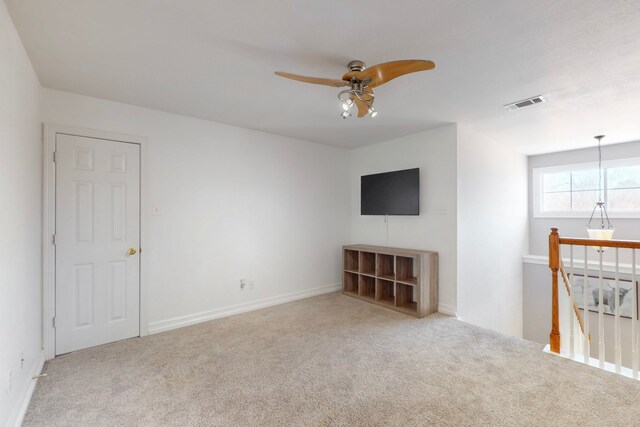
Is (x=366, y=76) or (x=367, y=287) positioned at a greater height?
(x=366, y=76)

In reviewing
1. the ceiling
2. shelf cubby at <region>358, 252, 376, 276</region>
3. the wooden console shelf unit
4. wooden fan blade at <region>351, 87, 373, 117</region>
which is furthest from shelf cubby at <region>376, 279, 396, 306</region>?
wooden fan blade at <region>351, 87, 373, 117</region>

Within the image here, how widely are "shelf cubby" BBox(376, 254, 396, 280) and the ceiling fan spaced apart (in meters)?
2.50

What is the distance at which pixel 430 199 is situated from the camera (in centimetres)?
408

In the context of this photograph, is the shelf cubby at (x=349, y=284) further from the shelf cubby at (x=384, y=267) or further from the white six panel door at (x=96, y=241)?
the white six panel door at (x=96, y=241)

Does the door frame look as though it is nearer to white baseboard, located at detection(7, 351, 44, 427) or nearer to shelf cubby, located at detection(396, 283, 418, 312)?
white baseboard, located at detection(7, 351, 44, 427)

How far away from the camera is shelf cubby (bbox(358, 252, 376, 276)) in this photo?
15.2ft

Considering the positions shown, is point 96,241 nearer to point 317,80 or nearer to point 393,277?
point 317,80

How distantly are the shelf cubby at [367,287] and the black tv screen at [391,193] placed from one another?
1.04 meters

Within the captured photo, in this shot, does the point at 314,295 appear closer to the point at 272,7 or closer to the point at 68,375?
the point at 68,375

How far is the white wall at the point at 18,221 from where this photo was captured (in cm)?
170

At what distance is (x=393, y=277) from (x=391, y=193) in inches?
48.0

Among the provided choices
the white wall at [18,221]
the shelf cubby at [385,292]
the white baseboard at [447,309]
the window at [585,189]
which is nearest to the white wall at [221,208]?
the white wall at [18,221]

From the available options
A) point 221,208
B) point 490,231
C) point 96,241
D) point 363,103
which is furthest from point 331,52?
point 490,231

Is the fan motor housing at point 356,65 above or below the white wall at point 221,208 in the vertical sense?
above
